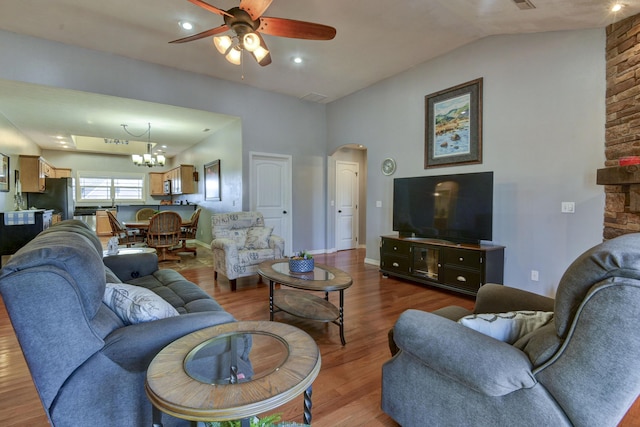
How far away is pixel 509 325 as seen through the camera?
125cm

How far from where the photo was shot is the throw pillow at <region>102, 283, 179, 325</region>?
1.33 meters

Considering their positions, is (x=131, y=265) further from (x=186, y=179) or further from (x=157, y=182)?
(x=157, y=182)

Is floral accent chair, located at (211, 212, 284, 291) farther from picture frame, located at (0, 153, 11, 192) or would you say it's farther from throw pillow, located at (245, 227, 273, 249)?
picture frame, located at (0, 153, 11, 192)

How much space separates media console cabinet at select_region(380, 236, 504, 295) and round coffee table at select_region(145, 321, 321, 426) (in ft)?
9.53

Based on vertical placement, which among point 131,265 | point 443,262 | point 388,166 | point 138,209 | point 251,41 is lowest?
point 443,262

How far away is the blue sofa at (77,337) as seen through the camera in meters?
1.01

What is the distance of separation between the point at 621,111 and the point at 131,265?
15.4 feet

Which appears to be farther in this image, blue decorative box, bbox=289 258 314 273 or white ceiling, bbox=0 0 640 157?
white ceiling, bbox=0 0 640 157

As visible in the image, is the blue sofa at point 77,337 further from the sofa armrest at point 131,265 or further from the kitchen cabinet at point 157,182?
the kitchen cabinet at point 157,182

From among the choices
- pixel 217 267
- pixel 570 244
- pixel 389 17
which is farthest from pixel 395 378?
pixel 389 17

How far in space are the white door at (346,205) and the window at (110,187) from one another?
25.9ft

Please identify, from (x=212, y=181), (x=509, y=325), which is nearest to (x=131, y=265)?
(x=509, y=325)

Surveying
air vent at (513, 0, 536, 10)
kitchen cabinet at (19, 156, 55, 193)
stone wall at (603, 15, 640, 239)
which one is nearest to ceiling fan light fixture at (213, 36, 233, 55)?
air vent at (513, 0, 536, 10)

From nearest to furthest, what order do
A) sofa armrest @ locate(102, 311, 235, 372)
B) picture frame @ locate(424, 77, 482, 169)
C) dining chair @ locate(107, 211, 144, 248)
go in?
sofa armrest @ locate(102, 311, 235, 372), picture frame @ locate(424, 77, 482, 169), dining chair @ locate(107, 211, 144, 248)
